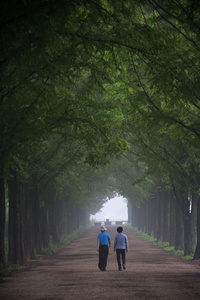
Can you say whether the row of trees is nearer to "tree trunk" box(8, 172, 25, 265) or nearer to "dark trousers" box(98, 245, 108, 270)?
"tree trunk" box(8, 172, 25, 265)

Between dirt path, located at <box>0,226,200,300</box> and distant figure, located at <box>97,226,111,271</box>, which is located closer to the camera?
dirt path, located at <box>0,226,200,300</box>

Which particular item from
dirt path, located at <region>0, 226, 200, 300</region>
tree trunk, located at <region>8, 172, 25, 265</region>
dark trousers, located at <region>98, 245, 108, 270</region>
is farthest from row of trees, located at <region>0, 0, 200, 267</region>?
dirt path, located at <region>0, 226, 200, 300</region>

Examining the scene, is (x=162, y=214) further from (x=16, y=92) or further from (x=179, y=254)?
(x=16, y=92)

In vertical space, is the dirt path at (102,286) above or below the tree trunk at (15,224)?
below

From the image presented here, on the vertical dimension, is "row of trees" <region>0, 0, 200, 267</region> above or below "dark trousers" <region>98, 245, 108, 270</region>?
above

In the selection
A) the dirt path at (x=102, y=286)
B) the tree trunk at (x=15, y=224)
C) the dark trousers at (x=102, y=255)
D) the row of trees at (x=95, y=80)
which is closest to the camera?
the row of trees at (x=95, y=80)

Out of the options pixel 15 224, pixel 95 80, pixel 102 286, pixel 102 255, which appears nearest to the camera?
pixel 95 80

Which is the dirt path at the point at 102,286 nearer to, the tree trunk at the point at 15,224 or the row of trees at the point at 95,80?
the row of trees at the point at 95,80

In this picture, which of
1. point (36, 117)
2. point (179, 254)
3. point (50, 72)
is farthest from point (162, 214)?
point (50, 72)

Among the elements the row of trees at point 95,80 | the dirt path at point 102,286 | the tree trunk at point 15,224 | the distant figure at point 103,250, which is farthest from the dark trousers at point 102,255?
the tree trunk at point 15,224

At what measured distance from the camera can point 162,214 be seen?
45.0 meters

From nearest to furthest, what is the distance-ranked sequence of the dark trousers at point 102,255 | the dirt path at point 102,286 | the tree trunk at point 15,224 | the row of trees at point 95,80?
1. the row of trees at point 95,80
2. the dirt path at point 102,286
3. the dark trousers at point 102,255
4. the tree trunk at point 15,224

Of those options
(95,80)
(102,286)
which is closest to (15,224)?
(102,286)

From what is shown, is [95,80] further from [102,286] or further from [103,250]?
[103,250]
